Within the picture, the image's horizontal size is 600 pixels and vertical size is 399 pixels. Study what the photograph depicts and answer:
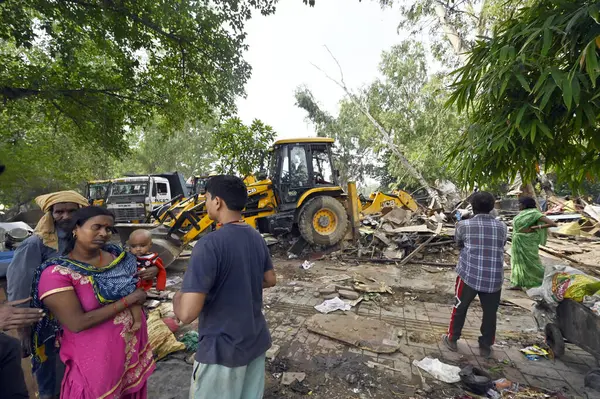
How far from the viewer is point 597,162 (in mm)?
1670

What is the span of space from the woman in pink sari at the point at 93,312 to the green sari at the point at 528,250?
518 cm

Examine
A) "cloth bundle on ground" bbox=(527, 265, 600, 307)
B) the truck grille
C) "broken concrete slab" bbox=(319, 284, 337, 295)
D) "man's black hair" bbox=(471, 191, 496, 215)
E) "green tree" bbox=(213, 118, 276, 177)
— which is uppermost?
"green tree" bbox=(213, 118, 276, 177)

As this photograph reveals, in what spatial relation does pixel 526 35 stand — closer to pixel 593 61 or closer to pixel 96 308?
pixel 593 61

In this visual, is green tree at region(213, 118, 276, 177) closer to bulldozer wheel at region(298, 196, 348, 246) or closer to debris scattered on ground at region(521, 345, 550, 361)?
bulldozer wheel at region(298, 196, 348, 246)

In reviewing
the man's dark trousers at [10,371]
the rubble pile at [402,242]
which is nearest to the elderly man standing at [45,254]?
the man's dark trousers at [10,371]

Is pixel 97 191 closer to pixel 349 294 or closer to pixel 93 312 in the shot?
pixel 349 294

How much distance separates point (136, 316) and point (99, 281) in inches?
11.9

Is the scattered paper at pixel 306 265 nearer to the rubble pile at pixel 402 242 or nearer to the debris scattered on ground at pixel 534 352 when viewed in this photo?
the rubble pile at pixel 402 242

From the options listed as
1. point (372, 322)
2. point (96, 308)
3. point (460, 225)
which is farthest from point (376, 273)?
point (96, 308)

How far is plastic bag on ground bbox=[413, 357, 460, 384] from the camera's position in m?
2.62

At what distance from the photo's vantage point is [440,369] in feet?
8.95

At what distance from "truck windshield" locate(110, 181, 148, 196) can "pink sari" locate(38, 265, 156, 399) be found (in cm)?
1132

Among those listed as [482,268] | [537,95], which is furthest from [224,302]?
[482,268]

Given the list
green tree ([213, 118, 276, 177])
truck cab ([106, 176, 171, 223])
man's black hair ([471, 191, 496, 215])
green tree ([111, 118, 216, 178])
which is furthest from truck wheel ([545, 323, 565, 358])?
green tree ([111, 118, 216, 178])
